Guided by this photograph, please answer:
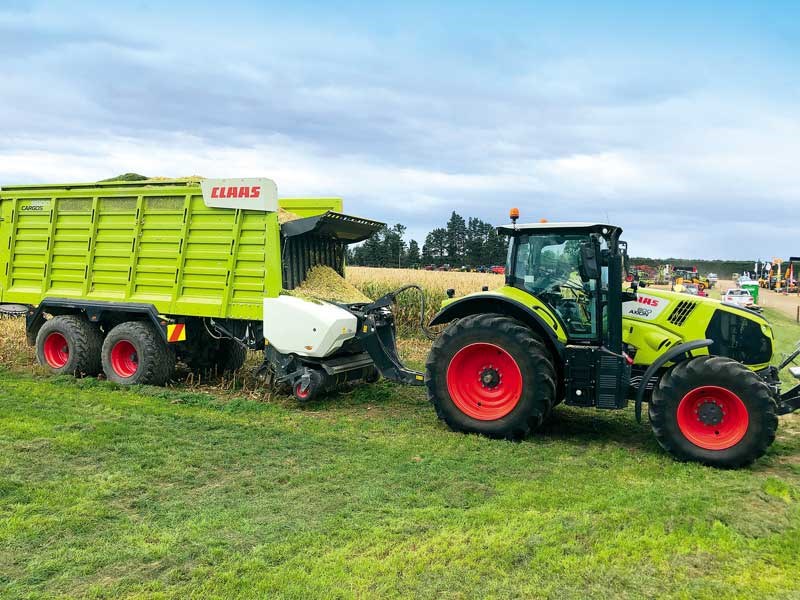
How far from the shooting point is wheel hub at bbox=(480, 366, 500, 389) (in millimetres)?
7051

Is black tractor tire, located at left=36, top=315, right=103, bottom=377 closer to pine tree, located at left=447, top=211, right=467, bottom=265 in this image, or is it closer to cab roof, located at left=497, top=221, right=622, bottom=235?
cab roof, located at left=497, top=221, right=622, bottom=235

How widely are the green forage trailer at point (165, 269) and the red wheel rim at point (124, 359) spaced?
16 mm

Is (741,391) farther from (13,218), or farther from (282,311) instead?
(13,218)

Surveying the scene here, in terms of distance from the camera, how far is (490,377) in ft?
23.1

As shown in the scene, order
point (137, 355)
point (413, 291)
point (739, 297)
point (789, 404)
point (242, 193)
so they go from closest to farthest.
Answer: point (789, 404) < point (242, 193) < point (137, 355) < point (413, 291) < point (739, 297)

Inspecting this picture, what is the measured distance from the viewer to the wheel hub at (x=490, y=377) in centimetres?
705

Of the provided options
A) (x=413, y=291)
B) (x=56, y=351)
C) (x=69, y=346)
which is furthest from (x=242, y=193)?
(x=413, y=291)

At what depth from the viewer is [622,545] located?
4219 millimetres

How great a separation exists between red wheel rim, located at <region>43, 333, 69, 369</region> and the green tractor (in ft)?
20.3

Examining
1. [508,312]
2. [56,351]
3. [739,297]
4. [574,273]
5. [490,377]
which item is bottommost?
[56,351]

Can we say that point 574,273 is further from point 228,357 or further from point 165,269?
point 228,357

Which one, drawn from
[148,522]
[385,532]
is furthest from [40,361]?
[385,532]

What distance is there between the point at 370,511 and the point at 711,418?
330 cm

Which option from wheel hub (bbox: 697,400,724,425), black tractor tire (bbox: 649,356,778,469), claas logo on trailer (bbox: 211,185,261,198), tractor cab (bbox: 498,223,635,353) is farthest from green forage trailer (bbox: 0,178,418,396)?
wheel hub (bbox: 697,400,724,425)
